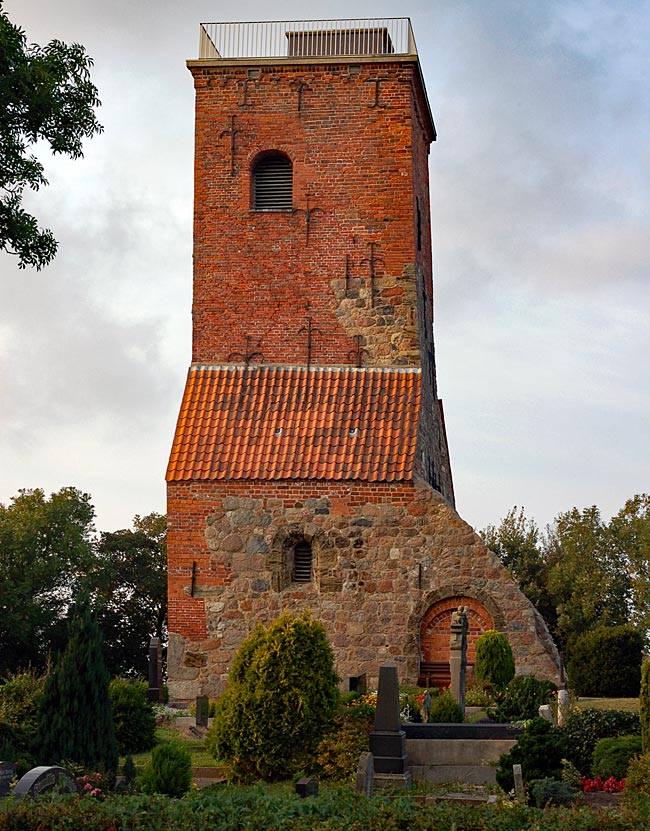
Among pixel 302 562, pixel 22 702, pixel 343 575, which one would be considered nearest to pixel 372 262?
pixel 302 562

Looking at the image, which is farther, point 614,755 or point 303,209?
point 303,209

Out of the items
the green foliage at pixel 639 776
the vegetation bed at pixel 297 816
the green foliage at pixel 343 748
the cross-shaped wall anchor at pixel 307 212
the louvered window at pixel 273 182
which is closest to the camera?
the vegetation bed at pixel 297 816

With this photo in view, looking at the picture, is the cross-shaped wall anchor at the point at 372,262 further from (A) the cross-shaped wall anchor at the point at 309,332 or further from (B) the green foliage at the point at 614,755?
(B) the green foliage at the point at 614,755

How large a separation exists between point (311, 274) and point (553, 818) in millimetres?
14878

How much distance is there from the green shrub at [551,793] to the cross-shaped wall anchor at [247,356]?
12.0m

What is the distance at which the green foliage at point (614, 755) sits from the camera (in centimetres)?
1238

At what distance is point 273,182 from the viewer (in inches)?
879

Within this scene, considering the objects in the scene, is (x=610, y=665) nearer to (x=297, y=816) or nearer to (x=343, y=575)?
(x=343, y=575)

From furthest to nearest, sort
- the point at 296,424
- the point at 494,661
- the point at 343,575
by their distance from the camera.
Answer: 1. the point at 296,424
2. the point at 343,575
3. the point at 494,661

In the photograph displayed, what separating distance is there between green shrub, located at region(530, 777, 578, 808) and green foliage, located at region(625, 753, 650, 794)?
0.52 m

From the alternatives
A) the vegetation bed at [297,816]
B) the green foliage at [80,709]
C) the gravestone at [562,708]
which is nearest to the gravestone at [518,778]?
the vegetation bed at [297,816]

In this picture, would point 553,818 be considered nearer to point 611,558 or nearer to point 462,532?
point 462,532

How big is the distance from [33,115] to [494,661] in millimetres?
11088

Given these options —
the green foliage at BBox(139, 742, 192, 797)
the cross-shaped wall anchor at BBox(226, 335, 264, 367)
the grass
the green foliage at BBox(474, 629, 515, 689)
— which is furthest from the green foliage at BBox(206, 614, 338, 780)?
the cross-shaped wall anchor at BBox(226, 335, 264, 367)
